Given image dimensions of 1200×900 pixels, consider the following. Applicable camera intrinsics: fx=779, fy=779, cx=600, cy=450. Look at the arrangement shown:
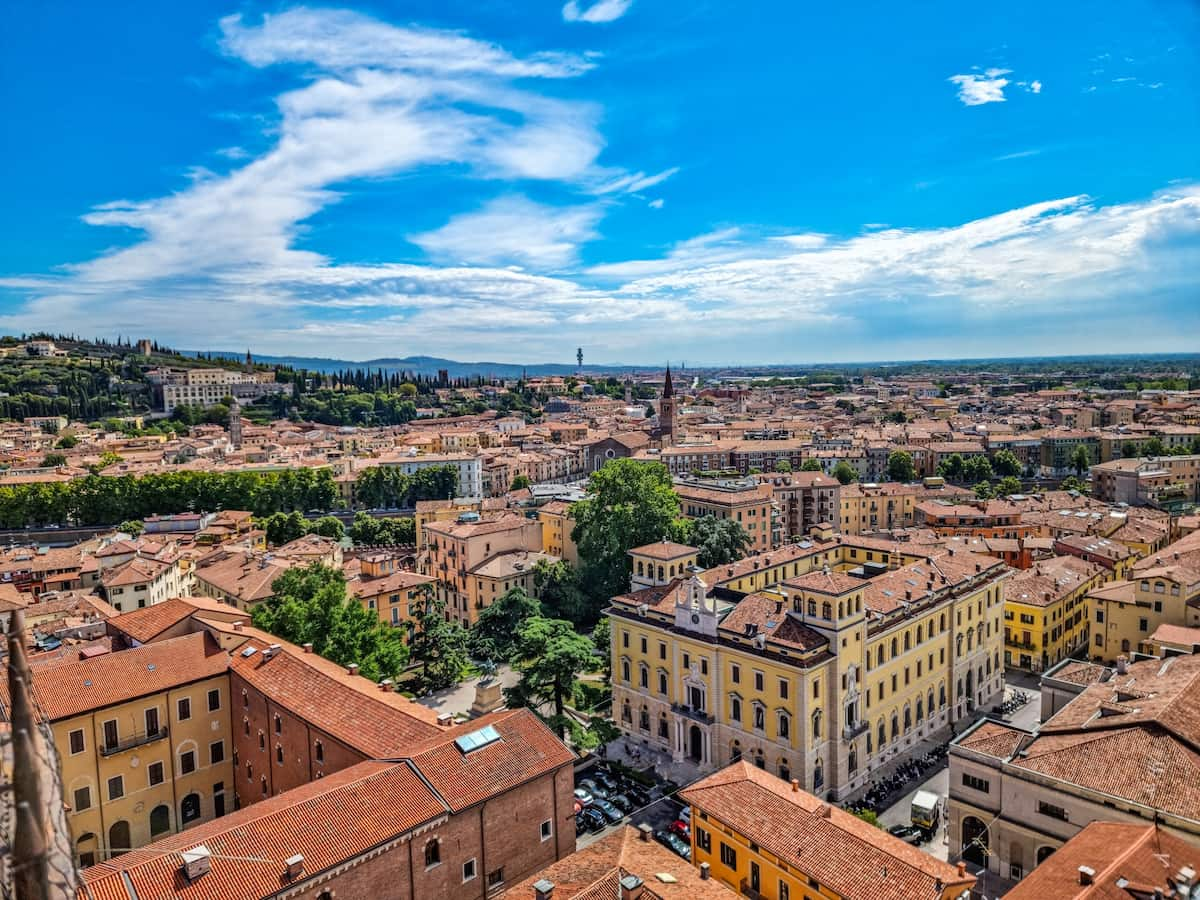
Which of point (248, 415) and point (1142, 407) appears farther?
point (248, 415)

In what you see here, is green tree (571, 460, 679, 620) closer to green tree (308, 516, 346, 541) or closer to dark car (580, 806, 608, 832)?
dark car (580, 806, 608, 832)

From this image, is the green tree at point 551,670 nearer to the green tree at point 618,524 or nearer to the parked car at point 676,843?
the parked car at point 676,843

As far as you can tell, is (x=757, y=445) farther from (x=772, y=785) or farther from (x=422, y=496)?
(x=772, y=785)

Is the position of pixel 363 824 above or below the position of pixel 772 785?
above

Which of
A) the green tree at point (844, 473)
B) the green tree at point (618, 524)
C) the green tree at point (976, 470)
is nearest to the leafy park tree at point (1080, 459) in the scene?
the green tree at point (976, 470)

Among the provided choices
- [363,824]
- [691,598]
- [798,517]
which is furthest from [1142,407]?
[363,824]

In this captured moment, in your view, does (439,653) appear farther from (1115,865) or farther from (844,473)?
(844,473)
